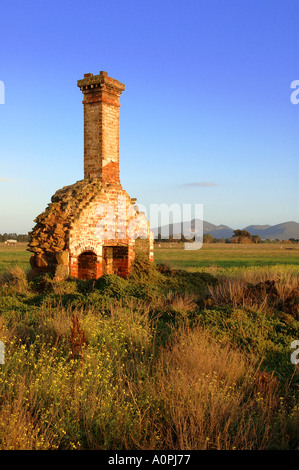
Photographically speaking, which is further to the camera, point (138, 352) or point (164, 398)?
point (138, 352)

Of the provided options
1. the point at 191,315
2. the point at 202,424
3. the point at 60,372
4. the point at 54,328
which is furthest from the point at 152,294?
the point at 202,424

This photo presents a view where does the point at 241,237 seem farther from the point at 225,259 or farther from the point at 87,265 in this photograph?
the point at 87,265

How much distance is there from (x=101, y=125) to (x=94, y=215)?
3054 millimetres

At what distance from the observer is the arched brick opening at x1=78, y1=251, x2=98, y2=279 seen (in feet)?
45.1

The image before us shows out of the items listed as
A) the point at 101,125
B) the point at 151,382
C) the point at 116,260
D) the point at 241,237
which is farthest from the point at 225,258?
the point at 241,237

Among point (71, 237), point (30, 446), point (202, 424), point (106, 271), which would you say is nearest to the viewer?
point (30, 446)

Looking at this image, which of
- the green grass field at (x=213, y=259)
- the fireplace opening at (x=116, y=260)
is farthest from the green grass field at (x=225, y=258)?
the fireplace opening at (x=116, y=260)

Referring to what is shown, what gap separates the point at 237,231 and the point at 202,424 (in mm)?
93750

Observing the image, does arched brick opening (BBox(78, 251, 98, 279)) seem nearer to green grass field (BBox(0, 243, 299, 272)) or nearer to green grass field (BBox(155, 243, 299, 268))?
green grass field (BBox(0, 243, 299, 272))

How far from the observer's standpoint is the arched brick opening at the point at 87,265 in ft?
45.1

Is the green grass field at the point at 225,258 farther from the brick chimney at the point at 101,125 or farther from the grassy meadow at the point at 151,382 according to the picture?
the grassy meadow at the point at 151,382

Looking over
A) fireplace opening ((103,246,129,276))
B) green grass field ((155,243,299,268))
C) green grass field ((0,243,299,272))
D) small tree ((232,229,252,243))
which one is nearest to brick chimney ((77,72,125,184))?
fireplace opening ((103,246,129,276))

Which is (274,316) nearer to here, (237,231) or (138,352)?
(138,352)

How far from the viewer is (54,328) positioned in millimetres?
7559
